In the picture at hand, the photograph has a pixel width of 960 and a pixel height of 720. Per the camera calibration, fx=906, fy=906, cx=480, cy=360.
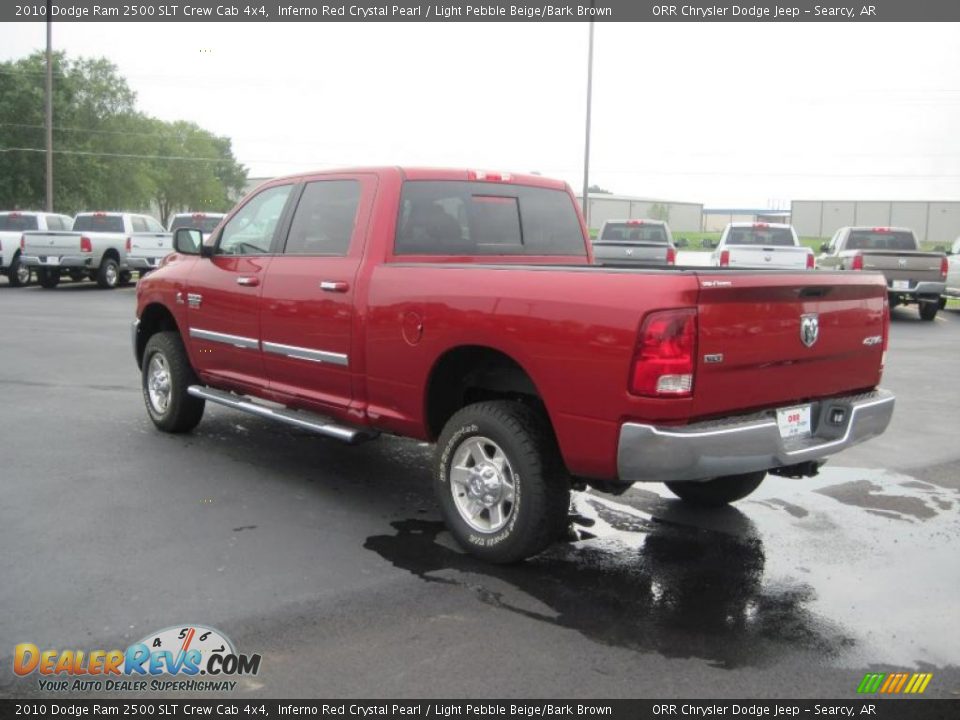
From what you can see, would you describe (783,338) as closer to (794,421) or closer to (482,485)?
Answer: (794,421)

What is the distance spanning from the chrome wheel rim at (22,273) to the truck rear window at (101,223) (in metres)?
1.55

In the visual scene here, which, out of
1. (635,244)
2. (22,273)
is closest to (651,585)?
(635,244)

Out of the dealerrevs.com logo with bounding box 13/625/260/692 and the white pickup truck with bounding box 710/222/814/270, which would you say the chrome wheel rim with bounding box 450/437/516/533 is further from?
the white pickup truck with bounding box 710/222/814/270

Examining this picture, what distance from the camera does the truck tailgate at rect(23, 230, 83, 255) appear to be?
21422 millimetres

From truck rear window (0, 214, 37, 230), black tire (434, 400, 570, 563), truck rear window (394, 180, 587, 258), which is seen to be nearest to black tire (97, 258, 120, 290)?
truck rear window (0, 214, 37, 230)

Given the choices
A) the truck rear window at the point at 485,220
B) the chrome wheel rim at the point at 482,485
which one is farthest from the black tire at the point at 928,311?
the chrome wheel rim at the point at 482,485

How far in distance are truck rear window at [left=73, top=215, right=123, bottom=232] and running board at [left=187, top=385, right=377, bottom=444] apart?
18203mm

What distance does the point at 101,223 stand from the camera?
23.3m

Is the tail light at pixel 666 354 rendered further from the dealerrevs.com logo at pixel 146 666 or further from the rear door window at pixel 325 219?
the rear door window at pixel 325 219

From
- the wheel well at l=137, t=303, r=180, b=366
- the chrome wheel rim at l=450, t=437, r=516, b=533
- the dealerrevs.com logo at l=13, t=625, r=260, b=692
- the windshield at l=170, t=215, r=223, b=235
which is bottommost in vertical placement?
the dealerrevs.com logo at l=13, t=625, r=260, b=692

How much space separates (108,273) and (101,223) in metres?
1.67

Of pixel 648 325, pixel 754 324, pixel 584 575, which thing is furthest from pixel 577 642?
pixel 754 324

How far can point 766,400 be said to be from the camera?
4168mm

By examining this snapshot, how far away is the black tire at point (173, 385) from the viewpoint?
22.8 ft
